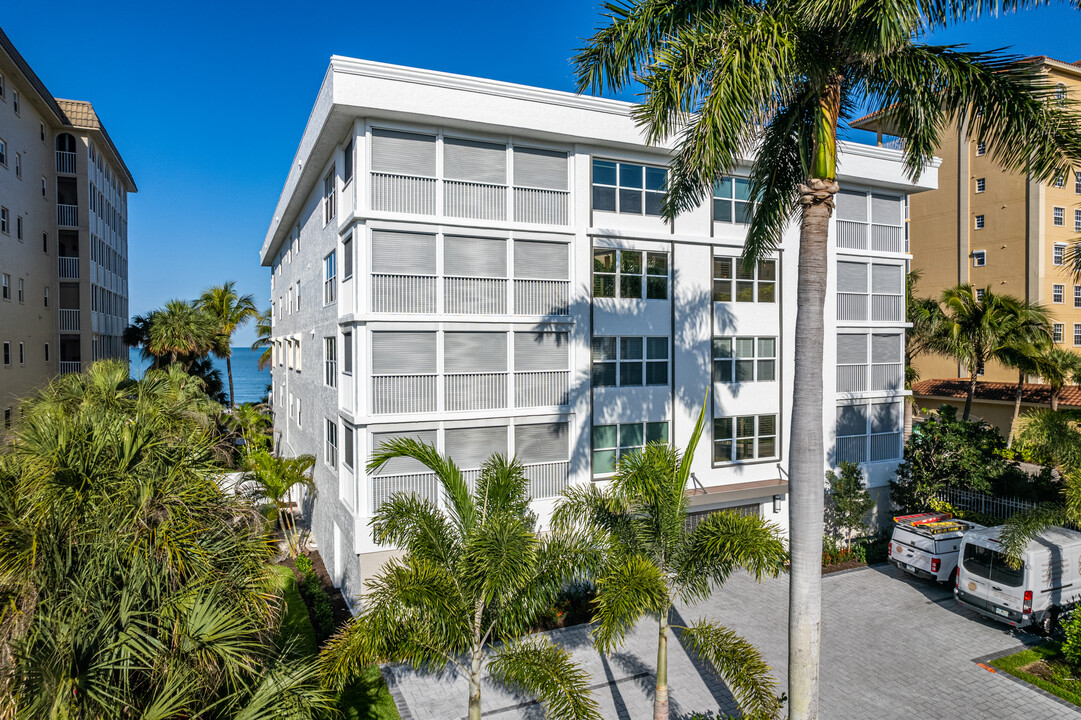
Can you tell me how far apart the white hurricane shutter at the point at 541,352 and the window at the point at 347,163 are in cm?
554

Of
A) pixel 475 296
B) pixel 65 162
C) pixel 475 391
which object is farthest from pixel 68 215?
pixel 475 391

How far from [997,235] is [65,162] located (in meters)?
48.5

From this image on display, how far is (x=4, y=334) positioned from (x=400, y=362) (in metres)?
18.7

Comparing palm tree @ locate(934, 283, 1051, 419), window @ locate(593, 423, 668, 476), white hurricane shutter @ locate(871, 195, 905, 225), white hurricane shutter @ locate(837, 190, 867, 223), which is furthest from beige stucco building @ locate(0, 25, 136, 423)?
palm tree @ locate(934, 283, 1051, 419)

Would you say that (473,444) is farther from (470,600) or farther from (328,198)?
(328,198)

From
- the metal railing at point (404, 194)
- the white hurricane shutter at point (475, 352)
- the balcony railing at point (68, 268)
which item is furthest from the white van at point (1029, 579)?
the balcony railing at point (68, 268)

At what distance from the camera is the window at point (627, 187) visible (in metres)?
15.1

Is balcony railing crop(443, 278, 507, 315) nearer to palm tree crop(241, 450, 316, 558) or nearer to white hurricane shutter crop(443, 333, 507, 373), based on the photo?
white hurricane shutter crop(443, 333, 507, 373)

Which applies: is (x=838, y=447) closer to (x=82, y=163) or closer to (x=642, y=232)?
(x=642, y=232)

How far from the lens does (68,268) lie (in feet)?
97.0

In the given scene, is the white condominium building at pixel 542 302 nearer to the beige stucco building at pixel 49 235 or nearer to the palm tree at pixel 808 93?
the palm tree at pixel 808 93

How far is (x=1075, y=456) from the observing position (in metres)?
12.4

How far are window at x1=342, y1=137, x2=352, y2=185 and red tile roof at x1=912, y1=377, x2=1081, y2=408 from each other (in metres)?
30.9

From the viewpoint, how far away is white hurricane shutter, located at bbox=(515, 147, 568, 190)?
46.8ft
